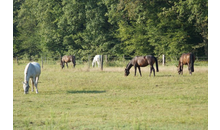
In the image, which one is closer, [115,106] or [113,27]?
[115,106]

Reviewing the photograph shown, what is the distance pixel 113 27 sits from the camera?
42.8m

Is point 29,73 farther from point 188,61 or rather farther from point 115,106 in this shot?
point 188,61

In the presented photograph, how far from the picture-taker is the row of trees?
115 feet

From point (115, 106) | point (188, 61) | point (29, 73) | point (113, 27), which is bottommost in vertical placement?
point (115, 106)

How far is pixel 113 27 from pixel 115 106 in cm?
3197

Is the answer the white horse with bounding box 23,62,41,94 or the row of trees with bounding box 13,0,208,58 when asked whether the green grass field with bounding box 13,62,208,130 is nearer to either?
the white horse with bounding box 23,62,41,94

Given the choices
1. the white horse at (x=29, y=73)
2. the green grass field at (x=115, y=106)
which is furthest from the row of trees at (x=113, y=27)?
the white horse at (x=29, y=73)

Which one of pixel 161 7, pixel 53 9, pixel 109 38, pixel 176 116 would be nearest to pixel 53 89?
pixel 176 116

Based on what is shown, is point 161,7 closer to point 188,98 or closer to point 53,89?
point 53,89

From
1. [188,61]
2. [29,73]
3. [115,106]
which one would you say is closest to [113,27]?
[188,61]

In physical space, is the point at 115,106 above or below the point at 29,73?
below

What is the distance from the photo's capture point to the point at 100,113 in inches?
400

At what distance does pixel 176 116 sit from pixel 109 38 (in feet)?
110

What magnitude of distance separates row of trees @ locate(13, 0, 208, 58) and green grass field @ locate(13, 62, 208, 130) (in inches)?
699
